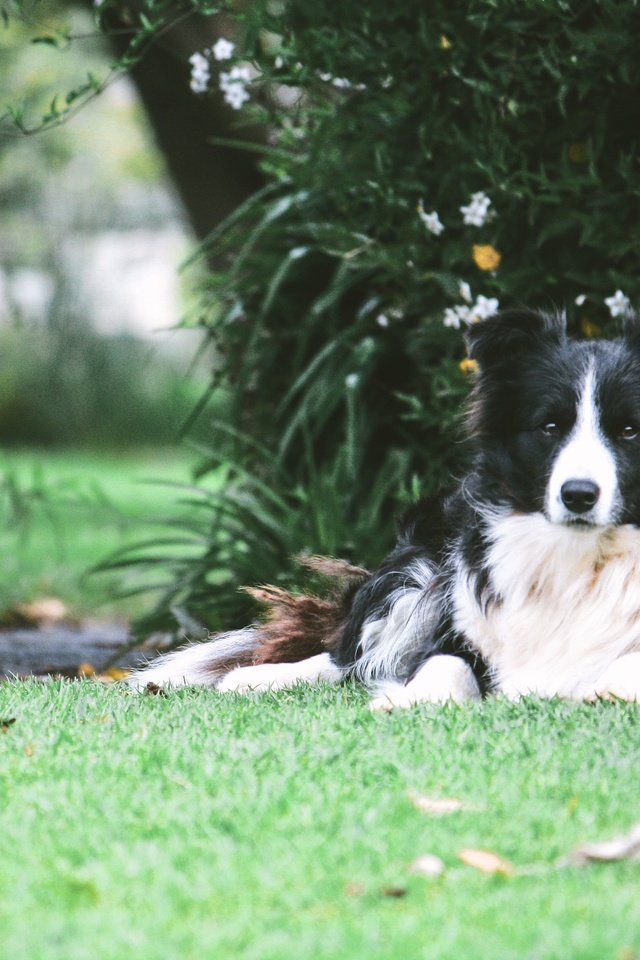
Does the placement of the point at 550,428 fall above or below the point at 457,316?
below

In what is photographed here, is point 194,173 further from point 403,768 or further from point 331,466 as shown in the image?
point 403,768

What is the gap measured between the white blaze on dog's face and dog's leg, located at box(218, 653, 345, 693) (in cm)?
101

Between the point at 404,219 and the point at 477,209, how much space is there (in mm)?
467

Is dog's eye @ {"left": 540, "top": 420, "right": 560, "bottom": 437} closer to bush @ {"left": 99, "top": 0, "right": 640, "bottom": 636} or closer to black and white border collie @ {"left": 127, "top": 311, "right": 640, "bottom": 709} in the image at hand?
black and white border collie @ {"left": 127, "top": 311, "right": 640, "bottom": 709}

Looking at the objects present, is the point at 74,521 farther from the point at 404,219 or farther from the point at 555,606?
the point at 555,606

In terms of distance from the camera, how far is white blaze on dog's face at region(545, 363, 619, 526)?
134 inches

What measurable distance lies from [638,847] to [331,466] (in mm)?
3764

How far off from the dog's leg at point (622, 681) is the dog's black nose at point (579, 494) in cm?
44

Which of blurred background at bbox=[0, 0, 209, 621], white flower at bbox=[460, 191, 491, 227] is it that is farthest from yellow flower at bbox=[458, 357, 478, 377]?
blurred background at bbox=[0, 0, 209, 621]

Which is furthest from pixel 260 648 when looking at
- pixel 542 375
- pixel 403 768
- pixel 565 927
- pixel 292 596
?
pixel 565 927

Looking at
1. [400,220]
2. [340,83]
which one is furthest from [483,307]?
[340,83]

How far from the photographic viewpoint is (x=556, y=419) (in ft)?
11.8

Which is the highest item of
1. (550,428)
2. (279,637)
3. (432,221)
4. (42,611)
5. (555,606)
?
(432,221)

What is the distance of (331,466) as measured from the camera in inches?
229
